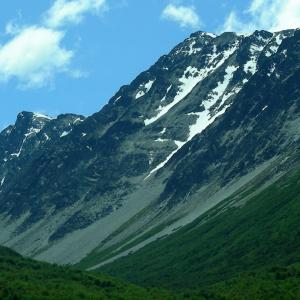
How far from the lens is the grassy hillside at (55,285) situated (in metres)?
139

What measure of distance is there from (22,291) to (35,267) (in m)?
50.7

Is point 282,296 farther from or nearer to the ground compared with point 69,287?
nearer to the ground

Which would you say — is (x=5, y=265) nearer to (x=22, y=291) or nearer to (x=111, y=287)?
(x=111, y=287)

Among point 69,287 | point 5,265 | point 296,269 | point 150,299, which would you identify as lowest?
point 296,269

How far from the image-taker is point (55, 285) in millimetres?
152375

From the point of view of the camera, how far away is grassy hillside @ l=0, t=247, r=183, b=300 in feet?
455

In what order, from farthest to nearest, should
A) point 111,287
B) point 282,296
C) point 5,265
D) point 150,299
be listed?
point 5,265 < point 111,287 < point 150,299 < point 282,296

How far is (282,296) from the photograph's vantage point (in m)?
137

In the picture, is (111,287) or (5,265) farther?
(5,265)

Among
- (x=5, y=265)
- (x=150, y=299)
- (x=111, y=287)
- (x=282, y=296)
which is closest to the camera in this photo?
(x=282, y=296)

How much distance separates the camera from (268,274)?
169 meters

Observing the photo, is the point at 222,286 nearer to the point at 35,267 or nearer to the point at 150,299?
the point at 150,299

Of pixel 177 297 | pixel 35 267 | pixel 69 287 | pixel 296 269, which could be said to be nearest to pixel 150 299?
pixel 177 297

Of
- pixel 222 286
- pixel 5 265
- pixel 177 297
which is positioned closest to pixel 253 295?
pixel 177 297
